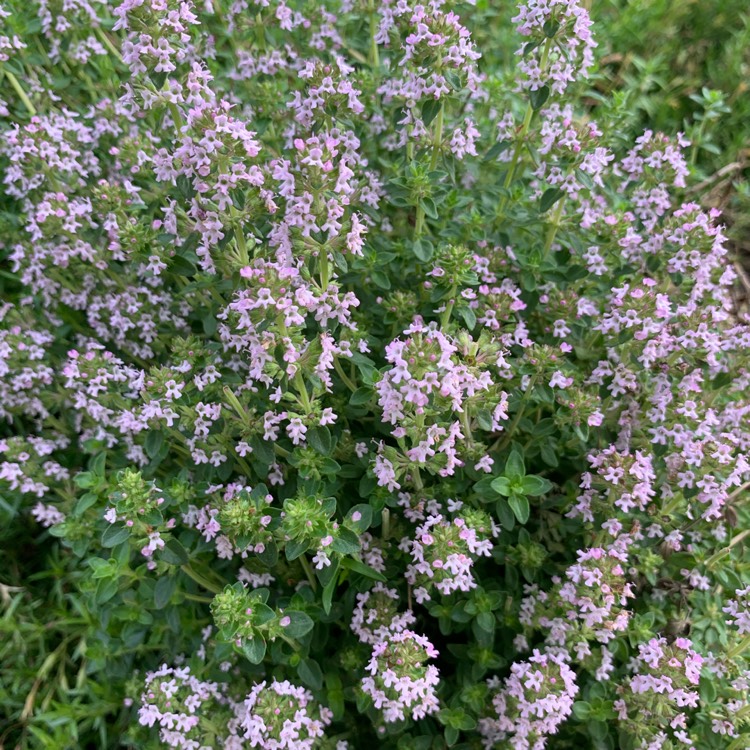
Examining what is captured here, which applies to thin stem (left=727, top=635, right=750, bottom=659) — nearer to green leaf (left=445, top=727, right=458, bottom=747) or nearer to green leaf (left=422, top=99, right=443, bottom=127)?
green leaf (left=445, top=727, right=458, bottom=747)

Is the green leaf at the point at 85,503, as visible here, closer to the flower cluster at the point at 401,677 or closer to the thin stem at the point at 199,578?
the thin stem at the point at 199,578

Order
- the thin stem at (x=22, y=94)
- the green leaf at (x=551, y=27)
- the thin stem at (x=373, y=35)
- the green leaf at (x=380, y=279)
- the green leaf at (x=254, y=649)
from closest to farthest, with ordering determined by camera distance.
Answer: the green leaf at (x=254, y=649)
the green leaf at (x=551, y=27)
the green leaf at (x=380, y=279)
the thin stem at (x=373, y=35)
the thin stem at (x=22, y=94)

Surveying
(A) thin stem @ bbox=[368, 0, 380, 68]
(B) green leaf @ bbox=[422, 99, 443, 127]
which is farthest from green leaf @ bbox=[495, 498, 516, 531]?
(A) thin stem @ bbox=[368, 0, 380, 68]

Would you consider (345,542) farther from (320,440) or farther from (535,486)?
(535,486)

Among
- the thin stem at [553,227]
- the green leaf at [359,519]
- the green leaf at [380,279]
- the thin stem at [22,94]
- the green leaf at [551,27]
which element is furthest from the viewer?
the thin stem at [22,94]

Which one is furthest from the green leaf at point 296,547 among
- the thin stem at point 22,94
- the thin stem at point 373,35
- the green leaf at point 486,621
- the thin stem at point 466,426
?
the thin stem at point 22,94

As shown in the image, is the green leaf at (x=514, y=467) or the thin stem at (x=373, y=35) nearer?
the green leaf at (x=514, y=467)

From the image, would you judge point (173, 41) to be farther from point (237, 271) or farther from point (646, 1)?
point (646, 1)

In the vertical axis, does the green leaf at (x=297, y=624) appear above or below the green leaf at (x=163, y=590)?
above
